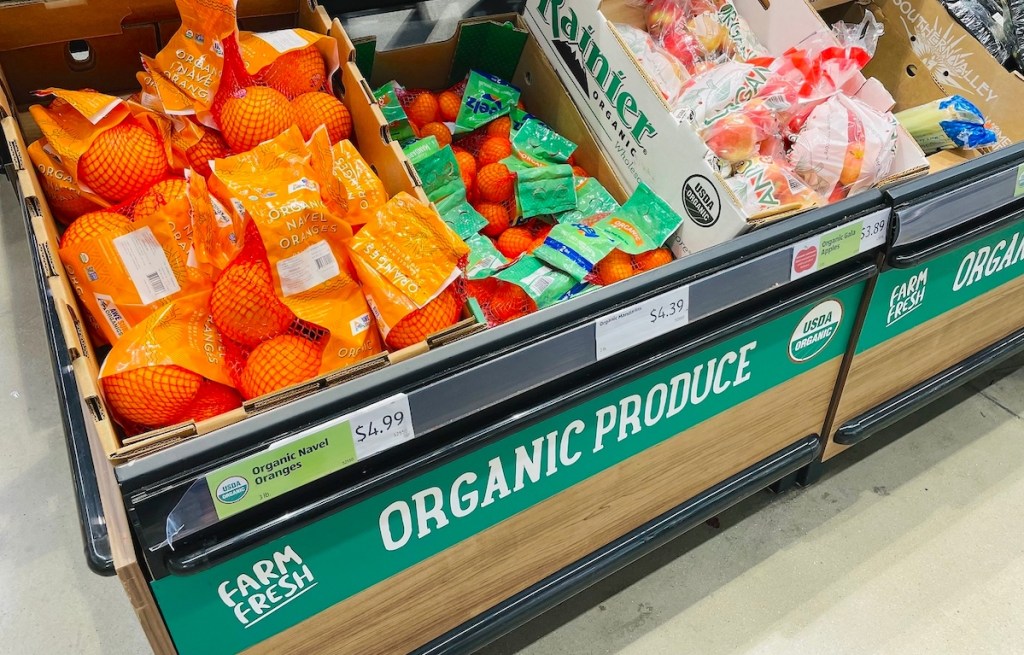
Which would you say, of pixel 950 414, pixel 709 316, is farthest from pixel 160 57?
pixel 950 414

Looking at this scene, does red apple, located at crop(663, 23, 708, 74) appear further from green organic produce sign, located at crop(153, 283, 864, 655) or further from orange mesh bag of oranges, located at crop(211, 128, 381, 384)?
orange mesh bag of oranges, located at crop(211, 128, 381, 384)

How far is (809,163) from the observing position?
1.79m

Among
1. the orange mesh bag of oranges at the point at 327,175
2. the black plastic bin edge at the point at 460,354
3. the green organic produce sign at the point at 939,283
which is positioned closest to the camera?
the black plastic bin edge at the point at 460,354

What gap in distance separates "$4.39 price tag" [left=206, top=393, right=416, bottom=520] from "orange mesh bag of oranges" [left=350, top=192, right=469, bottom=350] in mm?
179

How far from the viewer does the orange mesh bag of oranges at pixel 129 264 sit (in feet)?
4.54

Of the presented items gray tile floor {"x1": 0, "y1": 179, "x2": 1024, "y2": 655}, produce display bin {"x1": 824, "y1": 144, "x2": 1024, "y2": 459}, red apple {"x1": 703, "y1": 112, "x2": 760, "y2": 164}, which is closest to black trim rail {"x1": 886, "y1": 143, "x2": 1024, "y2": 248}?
produce display bin {"x1": 824, "y1": 144, "x2": 1024, "y2": 459}

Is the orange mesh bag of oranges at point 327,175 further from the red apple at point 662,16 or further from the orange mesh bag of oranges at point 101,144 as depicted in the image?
the red apple at point 662,16

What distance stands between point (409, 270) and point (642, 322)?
41 cm

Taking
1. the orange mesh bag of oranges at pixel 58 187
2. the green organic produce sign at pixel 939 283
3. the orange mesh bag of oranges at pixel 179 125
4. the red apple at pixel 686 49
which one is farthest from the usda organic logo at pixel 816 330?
the orange mesh bag of oranges at pixel 58 187

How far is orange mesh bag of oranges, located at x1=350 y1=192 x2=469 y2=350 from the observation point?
4.38 feet

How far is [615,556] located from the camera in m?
1.83

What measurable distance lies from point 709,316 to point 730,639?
2.95 feet

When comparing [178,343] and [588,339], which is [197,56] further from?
[588,339]

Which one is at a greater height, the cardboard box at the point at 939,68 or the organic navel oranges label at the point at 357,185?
the cardboard box at the point at 939,68
